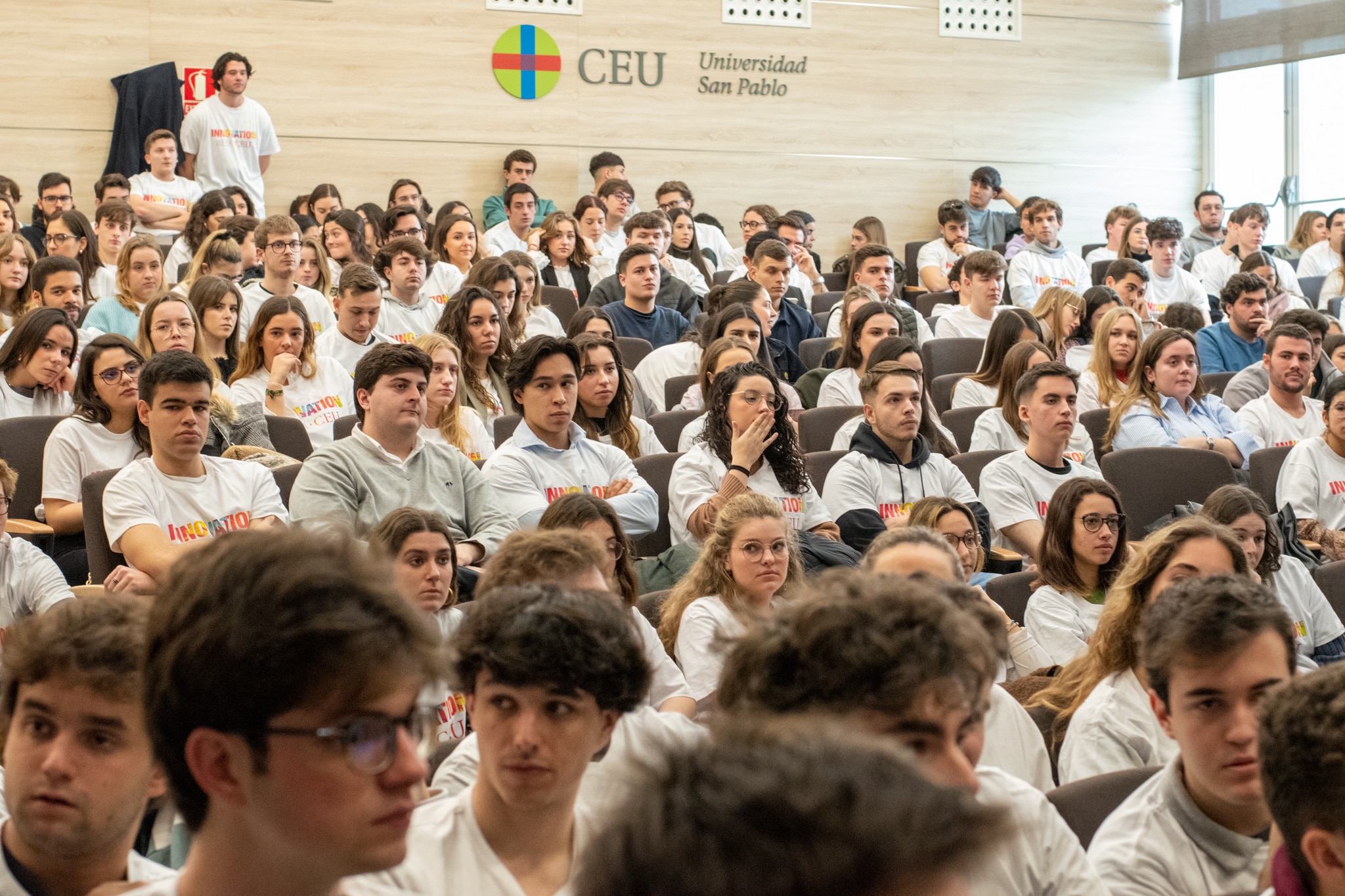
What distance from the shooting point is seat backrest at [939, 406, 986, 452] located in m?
5.07

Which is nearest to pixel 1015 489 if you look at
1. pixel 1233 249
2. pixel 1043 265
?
pixel 1043 265

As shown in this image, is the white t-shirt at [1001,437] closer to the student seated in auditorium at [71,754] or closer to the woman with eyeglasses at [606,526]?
the woman with eyeglasses at [606,526]

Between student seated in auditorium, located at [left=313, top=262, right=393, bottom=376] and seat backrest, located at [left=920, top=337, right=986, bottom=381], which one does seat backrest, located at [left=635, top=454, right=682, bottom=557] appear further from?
seat backrest, located at [left=920, top=337, right=986, bottom=381]

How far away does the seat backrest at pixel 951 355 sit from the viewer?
5941 mm

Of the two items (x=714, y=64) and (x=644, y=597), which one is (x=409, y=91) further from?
(x=644, y=597)

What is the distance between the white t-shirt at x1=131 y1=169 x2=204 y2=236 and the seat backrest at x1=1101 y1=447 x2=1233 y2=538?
5.75 meters

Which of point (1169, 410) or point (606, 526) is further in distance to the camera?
point (1169, 410)

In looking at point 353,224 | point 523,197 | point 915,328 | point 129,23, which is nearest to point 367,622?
point 915,328

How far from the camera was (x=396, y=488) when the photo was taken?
12.1 feet

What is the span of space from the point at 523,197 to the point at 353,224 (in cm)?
158

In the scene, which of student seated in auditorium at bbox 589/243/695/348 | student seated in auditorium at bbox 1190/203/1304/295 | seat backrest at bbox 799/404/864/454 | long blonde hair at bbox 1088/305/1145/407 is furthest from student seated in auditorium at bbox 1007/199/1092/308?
seat backrest at bbox 799/404/864/454

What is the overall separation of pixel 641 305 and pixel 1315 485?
10.3 feet

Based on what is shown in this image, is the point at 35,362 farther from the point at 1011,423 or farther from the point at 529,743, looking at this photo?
the point at 529,743

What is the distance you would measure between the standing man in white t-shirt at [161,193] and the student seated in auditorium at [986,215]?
522cm
